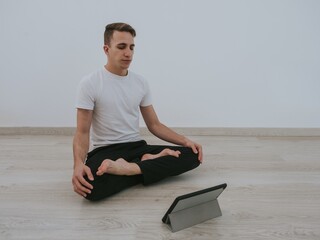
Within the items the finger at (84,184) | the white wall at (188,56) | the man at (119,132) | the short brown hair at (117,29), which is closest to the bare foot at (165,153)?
the man at (119,132)

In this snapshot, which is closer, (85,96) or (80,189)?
(80,189)

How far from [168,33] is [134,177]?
159cm

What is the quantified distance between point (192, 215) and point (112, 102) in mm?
715

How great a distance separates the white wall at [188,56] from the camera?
2.84 m

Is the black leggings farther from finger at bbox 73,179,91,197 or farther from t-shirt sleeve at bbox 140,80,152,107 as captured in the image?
t-shirt sleeve at bbox 140,80,152,107

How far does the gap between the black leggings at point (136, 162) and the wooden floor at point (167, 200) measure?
5 cm

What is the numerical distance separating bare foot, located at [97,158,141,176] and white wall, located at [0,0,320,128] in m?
1.40

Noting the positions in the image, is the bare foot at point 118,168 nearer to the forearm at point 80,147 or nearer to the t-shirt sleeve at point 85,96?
the forearm at point 80,147

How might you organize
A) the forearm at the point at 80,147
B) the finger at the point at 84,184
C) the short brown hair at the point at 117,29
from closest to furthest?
the finger at the point at 84,184
the forearm at the point at 80,147
the short brown hair at the point at 117,29

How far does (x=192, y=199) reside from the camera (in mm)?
1241

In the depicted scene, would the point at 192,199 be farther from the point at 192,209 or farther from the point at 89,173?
the point at 89,173

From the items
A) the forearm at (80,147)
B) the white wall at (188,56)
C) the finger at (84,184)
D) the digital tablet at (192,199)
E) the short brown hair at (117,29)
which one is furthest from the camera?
the white wall at (188,56)

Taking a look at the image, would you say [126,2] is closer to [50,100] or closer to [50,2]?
[50,2]

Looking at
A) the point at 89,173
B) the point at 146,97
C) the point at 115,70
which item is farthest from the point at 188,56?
the point at 89,173
